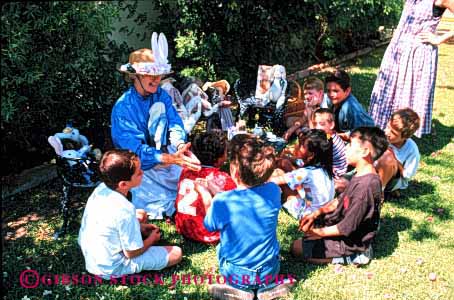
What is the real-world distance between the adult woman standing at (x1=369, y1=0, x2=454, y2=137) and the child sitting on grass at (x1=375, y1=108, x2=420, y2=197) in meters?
1.12

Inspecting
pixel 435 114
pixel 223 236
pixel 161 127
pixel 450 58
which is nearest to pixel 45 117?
pixel 161 127

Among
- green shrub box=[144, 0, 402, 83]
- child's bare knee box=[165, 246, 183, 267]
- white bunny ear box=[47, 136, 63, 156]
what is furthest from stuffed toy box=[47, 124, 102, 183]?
green shrub box=[144, 0, 402, 83]

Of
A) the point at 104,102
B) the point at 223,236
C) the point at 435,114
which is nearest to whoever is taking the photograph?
the point at 223,236

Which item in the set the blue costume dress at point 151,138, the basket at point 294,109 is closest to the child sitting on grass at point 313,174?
the blue costume dress at point 151,138

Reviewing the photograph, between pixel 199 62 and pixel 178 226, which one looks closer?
pixel 178 226

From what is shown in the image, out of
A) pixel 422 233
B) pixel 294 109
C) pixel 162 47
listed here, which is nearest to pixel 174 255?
pixel 162 47

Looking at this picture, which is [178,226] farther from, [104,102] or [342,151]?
[104,102]

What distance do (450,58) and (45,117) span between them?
9.30 meters

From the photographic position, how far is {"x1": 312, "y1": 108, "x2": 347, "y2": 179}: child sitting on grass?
448 cm

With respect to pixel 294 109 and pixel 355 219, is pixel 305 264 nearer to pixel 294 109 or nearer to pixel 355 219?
pixel 355 219

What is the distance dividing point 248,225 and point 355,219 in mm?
862

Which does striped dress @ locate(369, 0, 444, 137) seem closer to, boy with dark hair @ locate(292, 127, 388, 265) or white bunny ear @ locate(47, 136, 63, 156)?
boy with dark hair @ locate(292, 127, 388, 265)

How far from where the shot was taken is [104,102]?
18.0ft

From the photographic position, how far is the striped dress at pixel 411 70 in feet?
17.6
